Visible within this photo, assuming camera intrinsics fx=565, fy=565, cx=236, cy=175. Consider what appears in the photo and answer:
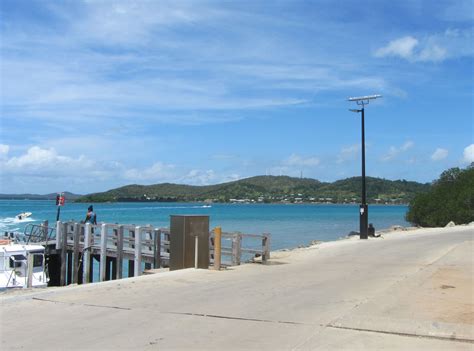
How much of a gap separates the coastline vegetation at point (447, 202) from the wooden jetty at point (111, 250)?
25075 mm

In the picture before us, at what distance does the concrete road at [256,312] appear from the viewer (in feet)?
23.1

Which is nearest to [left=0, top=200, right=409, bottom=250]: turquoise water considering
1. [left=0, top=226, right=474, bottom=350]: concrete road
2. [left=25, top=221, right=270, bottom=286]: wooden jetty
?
[left=25, top=221, right=270, bottom=286]: wooden jetty

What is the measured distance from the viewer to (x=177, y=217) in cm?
1452

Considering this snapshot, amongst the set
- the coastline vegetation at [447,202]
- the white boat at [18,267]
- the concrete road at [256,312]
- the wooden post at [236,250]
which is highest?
the coastline vegetation at [447,202]

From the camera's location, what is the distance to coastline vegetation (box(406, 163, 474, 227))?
45.8 meters

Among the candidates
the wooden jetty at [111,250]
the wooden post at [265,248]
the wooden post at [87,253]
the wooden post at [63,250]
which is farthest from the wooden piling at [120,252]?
the wooden post at [265,248]

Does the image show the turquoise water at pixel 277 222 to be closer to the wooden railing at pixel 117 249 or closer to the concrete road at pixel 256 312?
the wooden railing at pixel 117 249

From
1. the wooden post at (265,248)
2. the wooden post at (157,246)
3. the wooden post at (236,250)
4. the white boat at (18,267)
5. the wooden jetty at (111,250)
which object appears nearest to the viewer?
the wooden post at (236,250)

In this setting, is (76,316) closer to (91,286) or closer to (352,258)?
(91,286)

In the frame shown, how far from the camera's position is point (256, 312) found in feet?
28.8

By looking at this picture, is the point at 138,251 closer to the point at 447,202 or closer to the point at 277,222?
the point at 447,202

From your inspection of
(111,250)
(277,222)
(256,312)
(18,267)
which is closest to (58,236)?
(18,267)

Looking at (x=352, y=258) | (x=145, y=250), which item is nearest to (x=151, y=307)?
(x=352, y=258)

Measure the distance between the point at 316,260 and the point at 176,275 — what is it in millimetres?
5482
